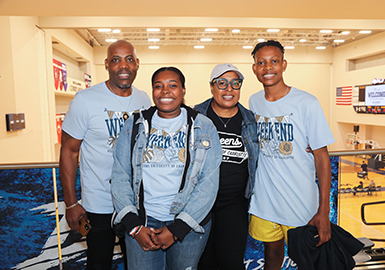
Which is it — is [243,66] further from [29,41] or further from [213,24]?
[29,41]

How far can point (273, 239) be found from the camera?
1.99 m

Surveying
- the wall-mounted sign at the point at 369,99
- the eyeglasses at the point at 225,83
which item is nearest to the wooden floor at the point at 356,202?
the eyeglasses at the point at 225,83

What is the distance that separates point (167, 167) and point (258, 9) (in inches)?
109

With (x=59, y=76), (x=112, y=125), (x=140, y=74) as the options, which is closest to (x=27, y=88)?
(x=59, y=76)

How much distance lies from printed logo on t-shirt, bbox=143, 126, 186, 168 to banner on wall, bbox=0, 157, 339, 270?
1024 millimetres

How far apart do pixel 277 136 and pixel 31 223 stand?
201 centimetres

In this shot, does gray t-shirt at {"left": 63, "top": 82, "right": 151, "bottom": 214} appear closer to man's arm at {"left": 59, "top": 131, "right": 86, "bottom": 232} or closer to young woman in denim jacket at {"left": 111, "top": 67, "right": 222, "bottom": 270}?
man's arm at {"left": 59, "top": 131, "right": 86, "bottom": 232}

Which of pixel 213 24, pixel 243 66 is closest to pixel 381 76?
pixel 243 66

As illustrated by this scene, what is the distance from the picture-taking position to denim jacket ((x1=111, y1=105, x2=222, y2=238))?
1543mm

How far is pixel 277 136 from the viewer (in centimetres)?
192

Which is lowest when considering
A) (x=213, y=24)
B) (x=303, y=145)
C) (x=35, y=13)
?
(x=303, y=145)

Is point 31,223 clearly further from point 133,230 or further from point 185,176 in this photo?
point 185,176

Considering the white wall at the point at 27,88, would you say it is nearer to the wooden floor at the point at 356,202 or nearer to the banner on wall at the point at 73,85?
the banner on wall at the point at 73,85

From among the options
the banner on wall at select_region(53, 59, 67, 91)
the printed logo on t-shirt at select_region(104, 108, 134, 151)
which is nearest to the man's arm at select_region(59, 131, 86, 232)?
the printed logo on t-shirt at select_region(104, 108, 134, 151)
